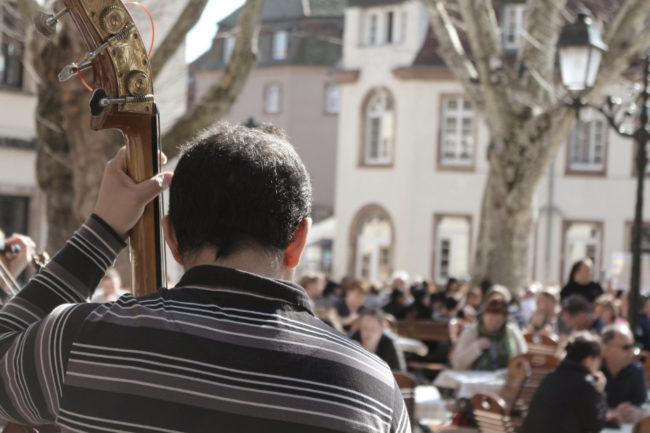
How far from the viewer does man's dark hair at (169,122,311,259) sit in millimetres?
1871

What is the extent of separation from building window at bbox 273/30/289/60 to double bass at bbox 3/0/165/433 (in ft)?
150

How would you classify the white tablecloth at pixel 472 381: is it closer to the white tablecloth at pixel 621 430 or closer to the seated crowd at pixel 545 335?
the seated crowd at pixel 545 335

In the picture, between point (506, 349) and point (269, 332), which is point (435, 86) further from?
point (269, 332)

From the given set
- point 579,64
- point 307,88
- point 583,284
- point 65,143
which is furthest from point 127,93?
point 307,88

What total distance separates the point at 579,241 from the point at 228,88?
21.0 metres

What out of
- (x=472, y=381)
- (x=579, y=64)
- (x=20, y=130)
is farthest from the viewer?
(x=20, y=130)

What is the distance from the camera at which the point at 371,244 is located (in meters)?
34.6

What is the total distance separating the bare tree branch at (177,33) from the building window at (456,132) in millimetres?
21337

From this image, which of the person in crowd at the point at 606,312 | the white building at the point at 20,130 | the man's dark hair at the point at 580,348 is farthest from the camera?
the white building at the point at 20,130

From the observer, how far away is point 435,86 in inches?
1314

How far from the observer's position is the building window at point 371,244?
112 ft

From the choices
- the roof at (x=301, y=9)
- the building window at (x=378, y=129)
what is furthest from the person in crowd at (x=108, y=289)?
the roof at (x=301, y=9)

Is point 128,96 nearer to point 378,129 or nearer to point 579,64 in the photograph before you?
point 579,64

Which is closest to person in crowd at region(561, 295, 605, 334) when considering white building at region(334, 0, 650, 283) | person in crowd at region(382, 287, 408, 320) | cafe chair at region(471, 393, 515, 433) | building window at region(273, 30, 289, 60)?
cafe chair at region(471, 393, 515, 433)
